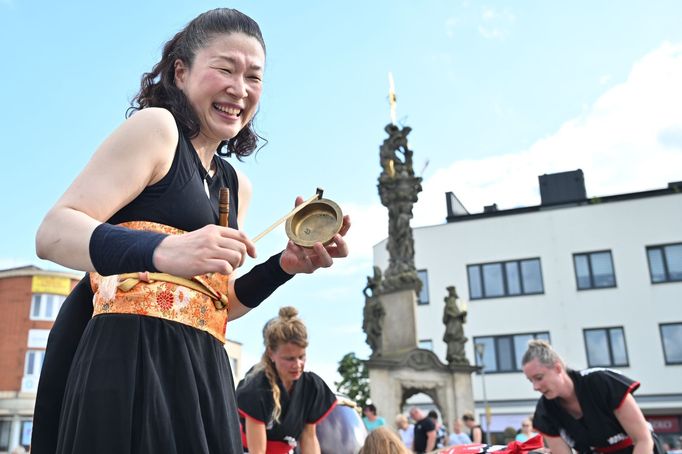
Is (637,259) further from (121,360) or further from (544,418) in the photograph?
(121,360)

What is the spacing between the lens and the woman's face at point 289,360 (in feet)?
16.4

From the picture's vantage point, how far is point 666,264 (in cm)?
3212

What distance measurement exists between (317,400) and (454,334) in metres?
14.6

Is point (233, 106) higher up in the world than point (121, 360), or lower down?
higher up

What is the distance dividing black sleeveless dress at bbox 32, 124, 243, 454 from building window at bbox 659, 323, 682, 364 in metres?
33.4

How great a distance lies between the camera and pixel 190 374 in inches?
74.5

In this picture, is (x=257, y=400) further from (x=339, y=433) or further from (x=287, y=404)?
(x=339, y=433)

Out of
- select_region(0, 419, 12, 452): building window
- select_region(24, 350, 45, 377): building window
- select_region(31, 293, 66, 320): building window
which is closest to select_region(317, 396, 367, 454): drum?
select_region(24, 350, 45, 377): building window

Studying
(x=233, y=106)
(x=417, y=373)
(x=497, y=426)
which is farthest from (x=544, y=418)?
(x=497, y=426)

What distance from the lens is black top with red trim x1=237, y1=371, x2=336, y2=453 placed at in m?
4.91

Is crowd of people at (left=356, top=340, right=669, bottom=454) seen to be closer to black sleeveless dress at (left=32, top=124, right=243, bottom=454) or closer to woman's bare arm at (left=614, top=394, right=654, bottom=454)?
woman's bare arm at (left=614, top=394, right=654, bottom=454)

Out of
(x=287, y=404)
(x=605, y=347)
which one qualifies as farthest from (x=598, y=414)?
(x=605, y=347)

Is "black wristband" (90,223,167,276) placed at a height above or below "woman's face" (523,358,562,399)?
above

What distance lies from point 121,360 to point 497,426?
108ft
